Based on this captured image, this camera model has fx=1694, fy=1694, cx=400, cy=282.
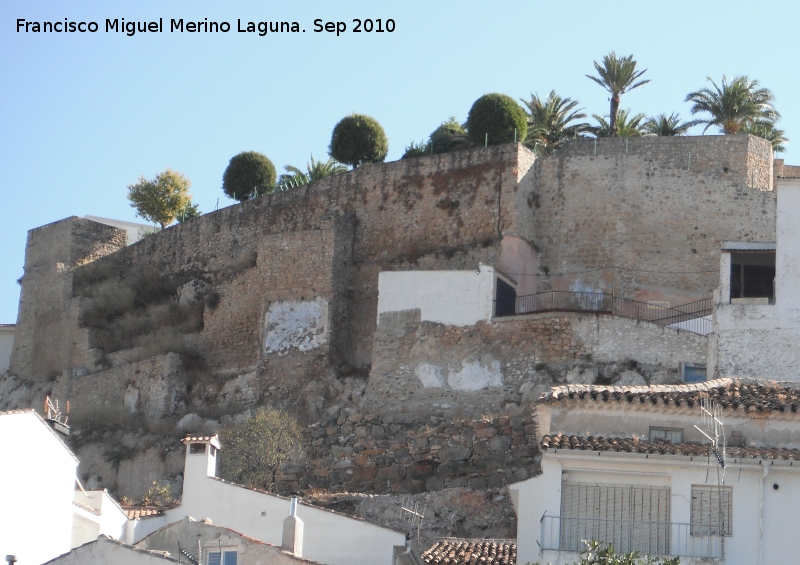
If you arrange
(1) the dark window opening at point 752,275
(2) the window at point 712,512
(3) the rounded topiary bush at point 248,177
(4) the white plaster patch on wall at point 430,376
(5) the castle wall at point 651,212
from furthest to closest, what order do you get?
(3) the rounded topiary bush at point 248,177
(5) the castle wall at point 651,212
(4) the white plaster patch on wall at point 430,376
(1) the dark window opening at point 752,275
(2) the window at point 712,512

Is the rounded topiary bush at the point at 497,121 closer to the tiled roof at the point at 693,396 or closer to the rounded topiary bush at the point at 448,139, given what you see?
the rounded topiary bush at the point at 448,139

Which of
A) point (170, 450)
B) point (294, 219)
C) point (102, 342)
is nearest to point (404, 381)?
point (170, 450)

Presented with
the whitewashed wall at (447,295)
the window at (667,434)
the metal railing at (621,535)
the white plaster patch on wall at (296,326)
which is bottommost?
the metal railing at (621,535)

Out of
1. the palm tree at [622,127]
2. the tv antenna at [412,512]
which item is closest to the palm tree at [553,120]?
the palm tree at [622,127]

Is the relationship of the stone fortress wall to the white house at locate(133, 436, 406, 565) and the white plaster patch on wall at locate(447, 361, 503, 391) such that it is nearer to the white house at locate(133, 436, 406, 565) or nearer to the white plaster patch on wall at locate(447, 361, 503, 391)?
the white plaster patch on wall at locate(447, 361, 503, 391)

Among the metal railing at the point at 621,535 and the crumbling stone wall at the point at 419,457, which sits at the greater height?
the crumbling stone wall at the point at 419,457

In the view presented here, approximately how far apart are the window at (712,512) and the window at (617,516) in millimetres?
425

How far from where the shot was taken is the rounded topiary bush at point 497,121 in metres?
47.0

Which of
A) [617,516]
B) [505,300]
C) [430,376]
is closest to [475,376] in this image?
[430,376]

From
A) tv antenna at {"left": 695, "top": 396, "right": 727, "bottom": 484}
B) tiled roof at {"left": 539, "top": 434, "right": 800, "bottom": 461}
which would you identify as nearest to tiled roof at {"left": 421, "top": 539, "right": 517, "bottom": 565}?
tiled roof at {"left": 539, "top": 434, "right": 800, "bottom": 461}

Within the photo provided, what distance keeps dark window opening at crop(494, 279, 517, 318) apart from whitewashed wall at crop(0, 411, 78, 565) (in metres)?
15.9

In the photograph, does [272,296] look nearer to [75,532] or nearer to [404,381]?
[404,381]

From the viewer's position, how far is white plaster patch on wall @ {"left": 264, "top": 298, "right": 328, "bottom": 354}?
43844 millimetres

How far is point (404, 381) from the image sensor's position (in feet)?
132
